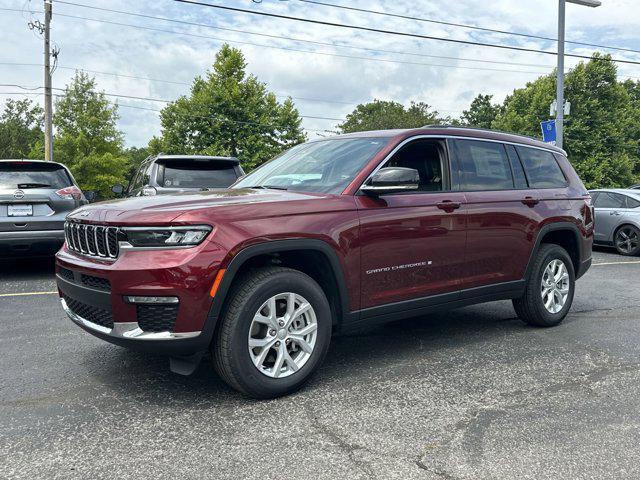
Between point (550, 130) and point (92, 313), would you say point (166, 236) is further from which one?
point (550, 130)

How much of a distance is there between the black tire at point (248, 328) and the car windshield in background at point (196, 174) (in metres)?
5.14

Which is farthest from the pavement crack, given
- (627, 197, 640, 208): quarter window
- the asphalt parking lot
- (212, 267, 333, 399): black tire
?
(627, 197, 640, 208): quarter window

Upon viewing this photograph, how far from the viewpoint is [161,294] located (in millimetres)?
3121

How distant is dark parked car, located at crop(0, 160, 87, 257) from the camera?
7.42 m

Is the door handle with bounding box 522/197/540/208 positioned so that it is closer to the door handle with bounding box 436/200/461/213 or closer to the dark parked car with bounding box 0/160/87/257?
the door handle with bounding box 436/200/461/213

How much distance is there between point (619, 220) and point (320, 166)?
9.88 meters

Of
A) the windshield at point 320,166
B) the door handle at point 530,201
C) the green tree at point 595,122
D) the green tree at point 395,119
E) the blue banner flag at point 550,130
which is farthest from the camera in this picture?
the green tree at point 395,119

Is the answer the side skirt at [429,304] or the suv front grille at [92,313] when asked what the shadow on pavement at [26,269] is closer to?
the suv front grille at [92,313]

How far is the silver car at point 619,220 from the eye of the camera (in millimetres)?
11672

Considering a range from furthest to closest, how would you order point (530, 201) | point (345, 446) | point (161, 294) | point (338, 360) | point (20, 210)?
point (20, 210) → point (530, 201) → point (338, 360) → point (161, 294) → point (345, 446)

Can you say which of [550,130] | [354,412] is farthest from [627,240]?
[354,412]

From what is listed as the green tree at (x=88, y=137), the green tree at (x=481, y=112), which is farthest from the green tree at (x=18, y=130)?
the green tree at (x=481, y=112)

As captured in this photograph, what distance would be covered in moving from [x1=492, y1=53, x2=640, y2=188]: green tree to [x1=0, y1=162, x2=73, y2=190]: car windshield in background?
41278 millimetres

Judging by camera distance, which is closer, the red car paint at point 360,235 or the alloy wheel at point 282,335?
the red car paint at point 360,235
